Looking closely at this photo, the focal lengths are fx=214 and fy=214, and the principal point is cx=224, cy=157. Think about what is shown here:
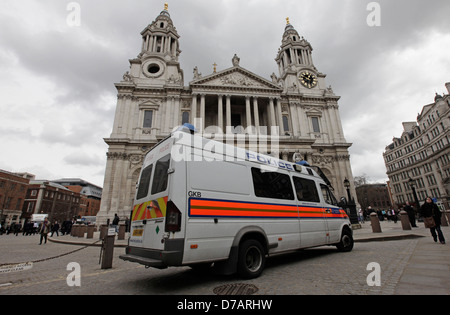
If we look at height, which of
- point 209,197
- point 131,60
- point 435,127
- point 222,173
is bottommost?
point 209,197

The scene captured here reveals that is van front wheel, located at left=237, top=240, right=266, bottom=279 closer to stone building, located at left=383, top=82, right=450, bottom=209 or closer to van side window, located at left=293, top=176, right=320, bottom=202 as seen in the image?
van side window, located at left=293, top=176, right=320, bottom=202

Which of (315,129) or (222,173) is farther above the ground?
(315,129)

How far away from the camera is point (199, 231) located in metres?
4.06

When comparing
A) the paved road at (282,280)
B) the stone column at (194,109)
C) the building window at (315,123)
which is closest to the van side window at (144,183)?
the paved road at (282,280)

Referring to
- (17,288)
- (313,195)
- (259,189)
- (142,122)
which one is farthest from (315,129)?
(17,288)

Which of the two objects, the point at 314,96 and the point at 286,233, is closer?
the point at 286,233

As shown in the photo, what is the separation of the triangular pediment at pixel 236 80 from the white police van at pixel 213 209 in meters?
28.3

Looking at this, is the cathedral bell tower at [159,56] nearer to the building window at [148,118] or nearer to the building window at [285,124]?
the building window at [148,118]

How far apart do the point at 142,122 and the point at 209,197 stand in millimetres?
29098

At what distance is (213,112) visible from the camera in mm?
34688

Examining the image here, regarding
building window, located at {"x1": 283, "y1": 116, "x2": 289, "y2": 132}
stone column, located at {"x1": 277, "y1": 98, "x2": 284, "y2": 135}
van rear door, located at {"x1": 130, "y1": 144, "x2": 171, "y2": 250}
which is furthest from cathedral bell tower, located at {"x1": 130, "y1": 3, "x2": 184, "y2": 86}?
van rear door, located at {"x1": 130, "y1": 144, "x2": 171, "y2": 250}

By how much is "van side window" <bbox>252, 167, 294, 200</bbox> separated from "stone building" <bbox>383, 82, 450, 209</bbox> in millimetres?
41829

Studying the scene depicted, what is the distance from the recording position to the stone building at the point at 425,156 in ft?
150

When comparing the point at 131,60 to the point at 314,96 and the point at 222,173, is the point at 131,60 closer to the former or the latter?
the point at 314,96
